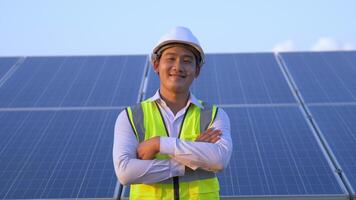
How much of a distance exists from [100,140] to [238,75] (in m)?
3.18

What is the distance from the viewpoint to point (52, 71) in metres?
7.80

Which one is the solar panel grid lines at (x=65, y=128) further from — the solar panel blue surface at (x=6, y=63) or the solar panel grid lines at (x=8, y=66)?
the solar panel blue surface at (x=6, y=63)

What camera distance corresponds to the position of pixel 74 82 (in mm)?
7266

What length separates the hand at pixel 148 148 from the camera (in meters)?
2.46

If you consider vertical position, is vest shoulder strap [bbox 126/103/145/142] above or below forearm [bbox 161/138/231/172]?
above

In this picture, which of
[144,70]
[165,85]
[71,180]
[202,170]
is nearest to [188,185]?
[202,170]

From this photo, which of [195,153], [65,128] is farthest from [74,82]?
[195,153]

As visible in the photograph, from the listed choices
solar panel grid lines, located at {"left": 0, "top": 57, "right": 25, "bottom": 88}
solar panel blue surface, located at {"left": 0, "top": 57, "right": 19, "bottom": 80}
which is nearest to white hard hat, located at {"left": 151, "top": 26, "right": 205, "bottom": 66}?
solar panel grid lines, located at {"left": 0, "top": 57, "right": 25, "bottom": 88}

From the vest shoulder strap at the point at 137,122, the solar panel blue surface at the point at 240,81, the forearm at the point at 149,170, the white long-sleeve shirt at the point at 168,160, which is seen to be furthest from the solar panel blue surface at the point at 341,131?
the vest shoulder strap at the point at 137,122

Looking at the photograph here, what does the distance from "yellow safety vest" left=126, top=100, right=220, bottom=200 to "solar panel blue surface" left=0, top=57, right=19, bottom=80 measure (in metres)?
5.97

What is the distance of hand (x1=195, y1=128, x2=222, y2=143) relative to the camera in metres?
2.60

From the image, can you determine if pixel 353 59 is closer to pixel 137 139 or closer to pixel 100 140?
pixel 100 140

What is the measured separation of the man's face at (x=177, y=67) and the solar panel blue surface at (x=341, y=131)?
286cm

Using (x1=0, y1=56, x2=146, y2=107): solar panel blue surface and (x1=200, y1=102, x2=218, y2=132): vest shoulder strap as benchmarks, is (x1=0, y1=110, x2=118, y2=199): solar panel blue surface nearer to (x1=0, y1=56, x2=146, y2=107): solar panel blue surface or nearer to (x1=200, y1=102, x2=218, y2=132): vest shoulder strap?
(x1=0, y1=56, x2=146, y2=107): solar panel blue surface
